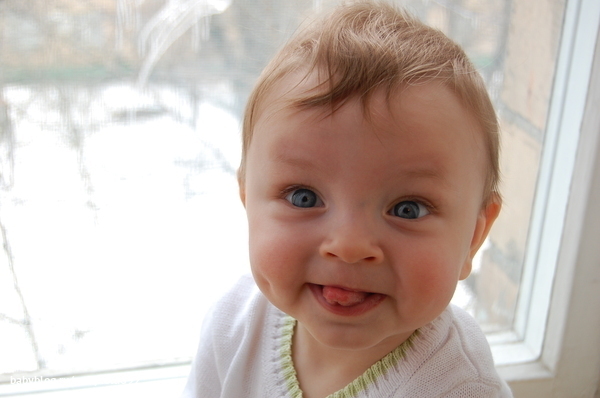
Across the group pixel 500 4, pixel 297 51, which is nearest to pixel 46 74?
pixel 297 51

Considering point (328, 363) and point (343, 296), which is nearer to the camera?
point (343, 296)

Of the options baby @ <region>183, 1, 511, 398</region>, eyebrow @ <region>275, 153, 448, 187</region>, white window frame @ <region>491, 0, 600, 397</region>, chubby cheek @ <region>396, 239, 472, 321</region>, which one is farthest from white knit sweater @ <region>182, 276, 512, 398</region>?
white window frame @ <region>491, 0, 600, 397</region>

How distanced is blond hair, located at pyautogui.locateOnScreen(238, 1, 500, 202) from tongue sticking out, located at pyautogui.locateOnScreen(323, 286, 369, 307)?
189mm

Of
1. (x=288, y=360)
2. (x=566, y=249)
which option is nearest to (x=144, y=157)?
(x=288, y=360)

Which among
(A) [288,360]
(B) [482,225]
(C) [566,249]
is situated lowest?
(A) [288,360]

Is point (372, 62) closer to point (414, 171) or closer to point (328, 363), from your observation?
point (414, 171)

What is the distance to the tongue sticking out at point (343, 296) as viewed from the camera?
0.63 metres

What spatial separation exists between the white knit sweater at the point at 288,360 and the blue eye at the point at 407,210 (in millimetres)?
174

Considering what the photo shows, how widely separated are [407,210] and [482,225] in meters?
0.14

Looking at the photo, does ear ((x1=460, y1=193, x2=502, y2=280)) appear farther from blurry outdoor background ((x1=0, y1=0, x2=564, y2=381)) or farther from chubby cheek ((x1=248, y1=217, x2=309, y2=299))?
blurry outdoor background ((x1=0, y1=0, x2=564, y2=381))

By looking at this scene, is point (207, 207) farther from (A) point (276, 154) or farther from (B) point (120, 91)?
(A) point (276, 154)

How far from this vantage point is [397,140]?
1.95ft

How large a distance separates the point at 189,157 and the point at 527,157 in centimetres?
59

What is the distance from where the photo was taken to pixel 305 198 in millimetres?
652
